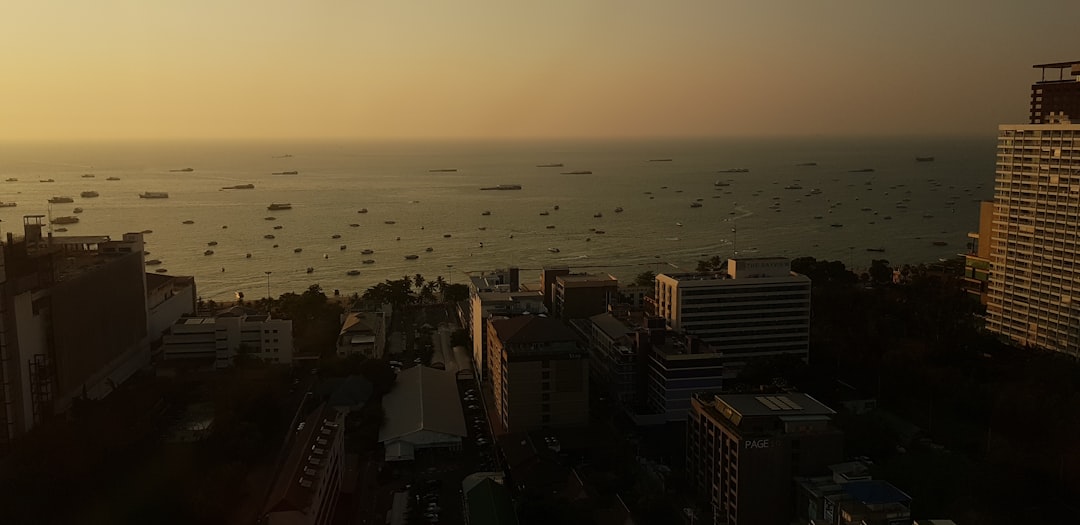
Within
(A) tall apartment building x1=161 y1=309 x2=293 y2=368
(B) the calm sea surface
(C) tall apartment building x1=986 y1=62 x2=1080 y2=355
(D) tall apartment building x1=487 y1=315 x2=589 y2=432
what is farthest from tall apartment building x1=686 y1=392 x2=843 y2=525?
(B) the calm sea surface

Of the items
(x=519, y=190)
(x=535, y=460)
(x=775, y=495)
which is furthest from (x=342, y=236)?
(x=775, y=495)

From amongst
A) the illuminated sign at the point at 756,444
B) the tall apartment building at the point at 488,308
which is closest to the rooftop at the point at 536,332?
the tall apartment building at the point at 488,308

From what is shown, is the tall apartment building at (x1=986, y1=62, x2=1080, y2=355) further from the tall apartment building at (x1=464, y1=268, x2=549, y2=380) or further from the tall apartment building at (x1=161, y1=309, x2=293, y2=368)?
the tall apartment building at (x1=161, y1=309, x2=293, y2=368)

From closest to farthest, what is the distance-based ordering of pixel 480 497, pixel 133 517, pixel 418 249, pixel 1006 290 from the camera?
1. pixel 133 517
2. pixel 480 497
3. pixel 1006 290
4. pixel 418 249

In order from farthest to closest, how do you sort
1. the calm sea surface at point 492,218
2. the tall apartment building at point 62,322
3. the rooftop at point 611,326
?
1. the calm sea surface at point 492,218
2. the rooftop at point 611,326
3. the tall apartment building at point 62,322

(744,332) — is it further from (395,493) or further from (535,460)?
(395,493)

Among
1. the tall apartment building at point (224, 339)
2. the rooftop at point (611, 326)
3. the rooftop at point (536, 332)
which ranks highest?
the rooftop at point (536, 332)

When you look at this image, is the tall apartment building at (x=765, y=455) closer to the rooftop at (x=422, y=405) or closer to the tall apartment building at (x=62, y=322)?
the rooftop at (x=422, y=405)
